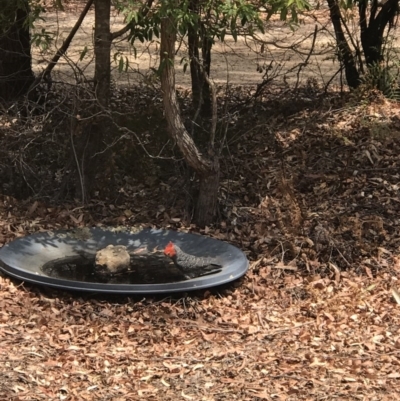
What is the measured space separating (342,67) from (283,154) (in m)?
1.94

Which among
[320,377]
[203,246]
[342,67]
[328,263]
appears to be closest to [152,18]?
[203,246]

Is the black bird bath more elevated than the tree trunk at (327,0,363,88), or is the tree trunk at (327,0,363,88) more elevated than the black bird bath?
the tree trunk at (327,0,363,88)

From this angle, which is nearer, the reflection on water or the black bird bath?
the black bird bath

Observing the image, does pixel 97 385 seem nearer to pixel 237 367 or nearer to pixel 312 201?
pixel 237 367

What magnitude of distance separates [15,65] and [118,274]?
11.2 feet

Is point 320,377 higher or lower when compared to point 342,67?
lower

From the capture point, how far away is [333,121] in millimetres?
8133

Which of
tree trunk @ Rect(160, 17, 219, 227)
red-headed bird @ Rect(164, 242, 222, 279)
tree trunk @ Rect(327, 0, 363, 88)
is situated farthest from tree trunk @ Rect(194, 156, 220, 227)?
tree trunk @ Rect(327, 0, 363, 88)

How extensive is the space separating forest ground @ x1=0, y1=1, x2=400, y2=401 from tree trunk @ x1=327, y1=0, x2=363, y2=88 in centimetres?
58

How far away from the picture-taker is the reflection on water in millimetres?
5324

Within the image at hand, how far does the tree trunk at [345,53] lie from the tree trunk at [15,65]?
11.0 feet

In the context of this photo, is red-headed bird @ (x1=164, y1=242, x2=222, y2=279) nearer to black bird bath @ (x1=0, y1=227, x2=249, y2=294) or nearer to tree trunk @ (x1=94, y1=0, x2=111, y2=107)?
black bird bath @ (x1=0, y1=227, x2=249, y2=294)

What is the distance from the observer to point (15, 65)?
7.82m

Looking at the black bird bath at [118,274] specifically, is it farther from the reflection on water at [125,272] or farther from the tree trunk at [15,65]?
the tree trunk at [15,65]
